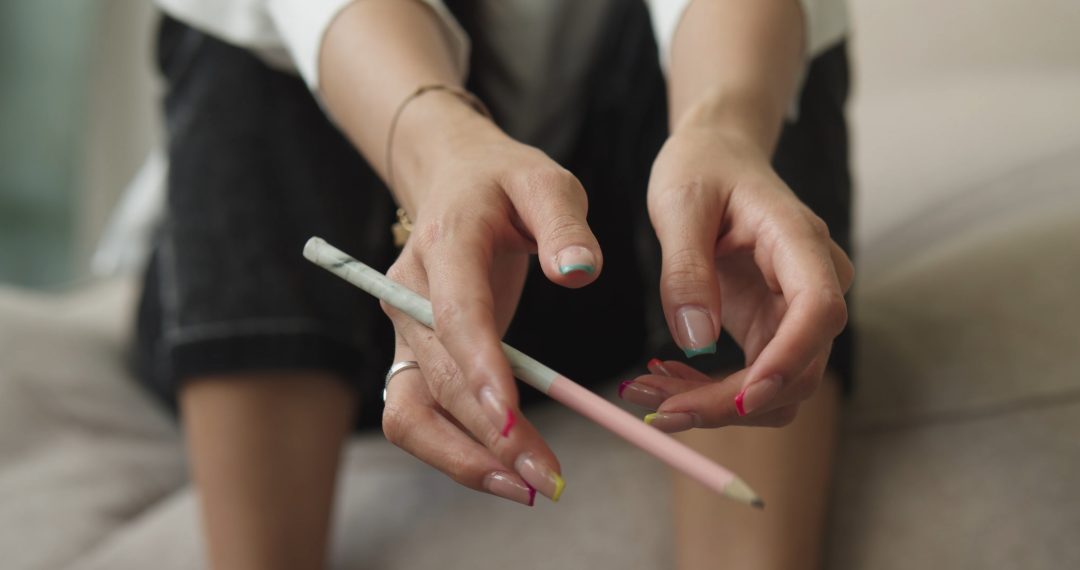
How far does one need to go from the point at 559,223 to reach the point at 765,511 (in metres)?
0.13

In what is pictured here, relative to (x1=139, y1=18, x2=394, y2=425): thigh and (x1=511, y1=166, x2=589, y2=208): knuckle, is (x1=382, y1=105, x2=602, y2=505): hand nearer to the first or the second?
(x1=511, y1=166, x2=589, y2=208): knuckle

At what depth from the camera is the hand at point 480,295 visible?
18 centimetres

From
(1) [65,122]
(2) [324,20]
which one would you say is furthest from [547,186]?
(1) [65,122]

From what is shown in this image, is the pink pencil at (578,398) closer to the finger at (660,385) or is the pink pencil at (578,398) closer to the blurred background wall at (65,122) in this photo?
the finger at (660,385)

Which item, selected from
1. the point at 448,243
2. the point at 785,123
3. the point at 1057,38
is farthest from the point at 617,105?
the point at 1057,38

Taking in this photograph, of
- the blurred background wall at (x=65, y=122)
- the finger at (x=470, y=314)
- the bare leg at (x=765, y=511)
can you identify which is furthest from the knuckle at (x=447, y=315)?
the blurred background wall at (x=65, y=122)

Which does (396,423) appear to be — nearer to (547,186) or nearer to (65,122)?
(547,186)

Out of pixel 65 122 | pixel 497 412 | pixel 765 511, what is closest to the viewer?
pixel 497 412

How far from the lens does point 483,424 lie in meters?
0.18

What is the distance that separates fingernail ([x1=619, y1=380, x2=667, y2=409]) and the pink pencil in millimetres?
19

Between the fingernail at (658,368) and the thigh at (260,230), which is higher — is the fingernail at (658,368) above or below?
A: above

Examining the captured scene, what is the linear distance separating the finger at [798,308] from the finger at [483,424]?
43mm

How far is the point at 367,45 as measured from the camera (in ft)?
0.90

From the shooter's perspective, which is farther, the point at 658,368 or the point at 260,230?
the point at 260,230
